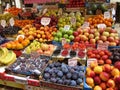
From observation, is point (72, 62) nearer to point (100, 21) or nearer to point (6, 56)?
point (6, 56)

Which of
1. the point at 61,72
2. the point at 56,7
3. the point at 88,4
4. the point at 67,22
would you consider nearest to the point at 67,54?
the point at 61,72

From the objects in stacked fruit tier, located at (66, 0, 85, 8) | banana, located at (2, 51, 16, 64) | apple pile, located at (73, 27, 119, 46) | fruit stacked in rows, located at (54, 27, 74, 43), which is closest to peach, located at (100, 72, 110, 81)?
apple pile, located at (73, 27, 119, 46)

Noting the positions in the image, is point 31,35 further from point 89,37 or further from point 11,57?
point 89,37

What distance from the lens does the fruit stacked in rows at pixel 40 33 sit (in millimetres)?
2725

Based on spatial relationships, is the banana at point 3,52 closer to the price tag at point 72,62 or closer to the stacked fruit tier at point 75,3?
the price tag at point 72,62

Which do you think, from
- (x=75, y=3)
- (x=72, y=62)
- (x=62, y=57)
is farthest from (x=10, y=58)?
(x=75, y=3)

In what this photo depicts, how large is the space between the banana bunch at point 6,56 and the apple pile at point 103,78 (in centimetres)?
104

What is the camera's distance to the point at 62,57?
209cm

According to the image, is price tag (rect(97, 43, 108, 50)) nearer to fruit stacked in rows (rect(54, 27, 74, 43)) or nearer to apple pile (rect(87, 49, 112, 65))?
apple pile (rect(87, 49, 112, 65))

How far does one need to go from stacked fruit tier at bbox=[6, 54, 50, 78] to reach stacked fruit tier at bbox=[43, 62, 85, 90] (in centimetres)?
13

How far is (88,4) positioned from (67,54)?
1597 millimetres

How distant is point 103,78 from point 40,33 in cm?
148

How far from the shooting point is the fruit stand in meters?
1.70

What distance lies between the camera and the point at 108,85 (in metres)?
1.59
